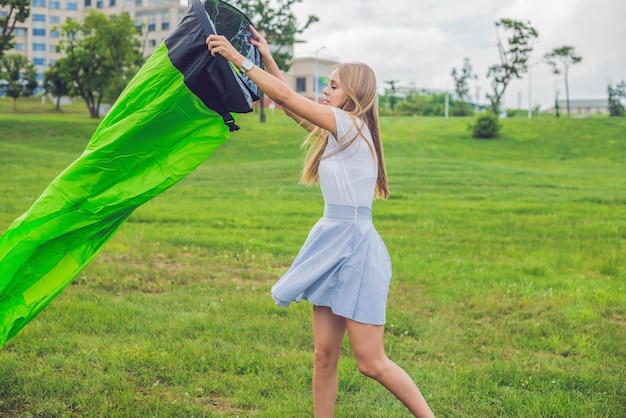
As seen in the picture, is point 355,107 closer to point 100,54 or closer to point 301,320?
point 301,320

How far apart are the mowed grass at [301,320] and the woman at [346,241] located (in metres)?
0.97

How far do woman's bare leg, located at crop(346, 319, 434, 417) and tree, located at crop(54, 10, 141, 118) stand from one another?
44566mm

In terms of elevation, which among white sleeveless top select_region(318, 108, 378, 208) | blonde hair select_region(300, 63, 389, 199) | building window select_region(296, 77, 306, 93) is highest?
building window select_region(296, 77, 306, 93)

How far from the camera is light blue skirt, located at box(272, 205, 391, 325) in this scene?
12.2 feet

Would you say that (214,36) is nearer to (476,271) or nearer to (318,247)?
(318,247)

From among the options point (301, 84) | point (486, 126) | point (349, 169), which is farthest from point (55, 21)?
point (349, 169)

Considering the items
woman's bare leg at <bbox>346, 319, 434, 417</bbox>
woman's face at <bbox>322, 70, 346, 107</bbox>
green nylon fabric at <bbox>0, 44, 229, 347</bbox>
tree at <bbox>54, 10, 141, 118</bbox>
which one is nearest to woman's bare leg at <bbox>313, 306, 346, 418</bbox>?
woman's bare leg at <bbox>346, 319, 434, 417</bbox>

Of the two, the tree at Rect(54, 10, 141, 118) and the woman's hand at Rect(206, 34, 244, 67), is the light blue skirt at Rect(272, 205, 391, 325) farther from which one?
the tree at Rect(54, 10, 141, 118)

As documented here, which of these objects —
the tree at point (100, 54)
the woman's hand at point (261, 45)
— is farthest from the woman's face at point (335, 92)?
the tree at point (100, 54)

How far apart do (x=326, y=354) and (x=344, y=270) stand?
1.79 ft

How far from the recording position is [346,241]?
377 centimetres

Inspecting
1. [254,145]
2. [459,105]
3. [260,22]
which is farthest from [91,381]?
[459,105]

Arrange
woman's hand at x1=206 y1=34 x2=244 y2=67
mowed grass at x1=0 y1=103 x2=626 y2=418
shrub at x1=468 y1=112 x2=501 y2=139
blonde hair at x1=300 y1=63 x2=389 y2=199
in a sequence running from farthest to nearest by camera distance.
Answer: shrub at x1=468 y1=112 x2=501 y2=139
mowed grass at x1=0 y1=103 x2=626 y2=418
blonde hair at x1=300 y1=63 x2=389 y2=199
woman's hand at x1=206 y1=34 x2=244 y2=67

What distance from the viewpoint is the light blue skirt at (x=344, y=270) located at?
372cm
